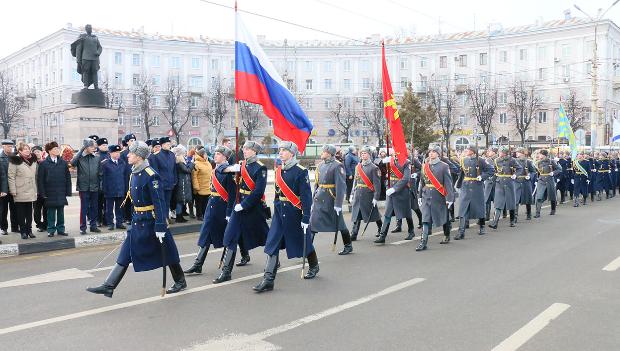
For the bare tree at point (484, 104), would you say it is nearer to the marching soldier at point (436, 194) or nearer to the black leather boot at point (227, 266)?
the marching soldier at point (436, 194)

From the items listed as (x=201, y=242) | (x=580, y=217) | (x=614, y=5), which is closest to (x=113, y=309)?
(x=201, y=242)

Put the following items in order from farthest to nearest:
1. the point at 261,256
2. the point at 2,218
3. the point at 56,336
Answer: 1. the point at 2,218
2. the point at 261,256
3. the point at 56,336

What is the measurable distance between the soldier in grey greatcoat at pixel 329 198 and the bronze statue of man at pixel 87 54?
36.7 ft

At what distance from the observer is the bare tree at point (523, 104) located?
6712 centimetres

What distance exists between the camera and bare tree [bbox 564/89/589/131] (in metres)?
62.4

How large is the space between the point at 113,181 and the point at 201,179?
210 centimetres

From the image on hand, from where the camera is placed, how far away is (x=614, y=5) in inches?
1117

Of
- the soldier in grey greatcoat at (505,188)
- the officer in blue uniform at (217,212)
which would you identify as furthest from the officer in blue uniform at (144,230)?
the soldier in grey greatcoat at (505,188)

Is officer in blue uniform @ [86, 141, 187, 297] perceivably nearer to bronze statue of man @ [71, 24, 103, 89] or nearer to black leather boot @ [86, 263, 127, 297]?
black leather boot @ [86, 263, 127, 297]

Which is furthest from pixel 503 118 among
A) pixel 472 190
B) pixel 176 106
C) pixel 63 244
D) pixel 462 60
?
pixel 63 244

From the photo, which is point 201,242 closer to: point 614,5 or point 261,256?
point 261,256

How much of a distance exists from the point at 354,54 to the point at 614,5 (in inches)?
2098

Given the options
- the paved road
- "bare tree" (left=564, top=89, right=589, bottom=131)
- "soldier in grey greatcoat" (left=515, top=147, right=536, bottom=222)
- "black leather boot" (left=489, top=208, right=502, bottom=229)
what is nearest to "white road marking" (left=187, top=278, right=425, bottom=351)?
the paved road

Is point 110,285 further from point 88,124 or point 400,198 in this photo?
point 88,124
